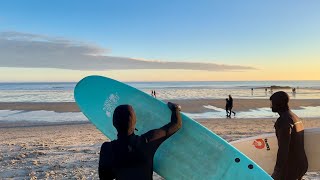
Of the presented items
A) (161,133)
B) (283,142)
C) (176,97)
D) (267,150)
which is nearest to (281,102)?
(283,142)

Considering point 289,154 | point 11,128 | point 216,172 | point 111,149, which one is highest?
point 111,149

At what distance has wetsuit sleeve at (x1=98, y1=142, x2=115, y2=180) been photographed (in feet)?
7.68

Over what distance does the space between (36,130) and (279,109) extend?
12.4 metres

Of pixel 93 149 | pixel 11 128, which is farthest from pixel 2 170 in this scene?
pixel 11 128

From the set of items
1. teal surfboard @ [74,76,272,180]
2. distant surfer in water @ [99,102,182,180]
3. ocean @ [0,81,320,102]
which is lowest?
ocean @ [0,81,320,102]

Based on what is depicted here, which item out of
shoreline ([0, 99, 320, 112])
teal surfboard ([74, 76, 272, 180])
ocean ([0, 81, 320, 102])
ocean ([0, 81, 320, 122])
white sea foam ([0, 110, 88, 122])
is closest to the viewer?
teal surfboard ([74, 76, 272, 180])

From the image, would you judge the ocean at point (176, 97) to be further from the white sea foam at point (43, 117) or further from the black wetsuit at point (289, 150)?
the black wetsuit at point (289, 150)

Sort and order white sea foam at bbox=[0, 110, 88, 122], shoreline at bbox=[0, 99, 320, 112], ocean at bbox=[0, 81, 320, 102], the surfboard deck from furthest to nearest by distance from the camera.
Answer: ocean at bbox=[0, 81, 320, 102]
shoreline at bbox=[0, 99, 320, 112]
white sea foam at bbox=[0, 110, 88, 122]
the surfboard deck

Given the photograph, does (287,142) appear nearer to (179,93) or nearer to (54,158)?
(54,158)

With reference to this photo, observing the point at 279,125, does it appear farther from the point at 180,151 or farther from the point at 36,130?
the point at 36,130

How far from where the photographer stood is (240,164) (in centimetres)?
356

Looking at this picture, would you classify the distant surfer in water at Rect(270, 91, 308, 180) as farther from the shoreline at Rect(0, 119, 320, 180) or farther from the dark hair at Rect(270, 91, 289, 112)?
the shoreline at Rect(0, 119, 320, 180)

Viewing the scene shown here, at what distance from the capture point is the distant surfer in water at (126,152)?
2301 mm

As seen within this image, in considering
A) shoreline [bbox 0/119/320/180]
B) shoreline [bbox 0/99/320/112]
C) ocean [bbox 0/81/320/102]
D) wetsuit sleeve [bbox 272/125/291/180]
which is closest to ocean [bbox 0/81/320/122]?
ocean [bbox 0/81/320/102]
